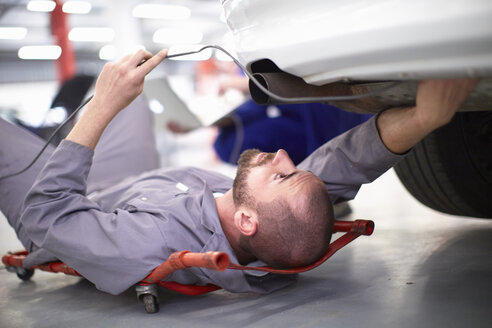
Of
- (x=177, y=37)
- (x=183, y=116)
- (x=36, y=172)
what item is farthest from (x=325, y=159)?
(x=177, y=37)

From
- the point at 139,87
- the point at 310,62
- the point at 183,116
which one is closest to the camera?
the point at 310,62

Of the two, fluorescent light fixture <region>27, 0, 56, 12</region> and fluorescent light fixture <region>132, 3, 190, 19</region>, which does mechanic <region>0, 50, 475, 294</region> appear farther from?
fluorescent light fixture <region>132, 3, 190, 19</region>

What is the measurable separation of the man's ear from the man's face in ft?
0.09

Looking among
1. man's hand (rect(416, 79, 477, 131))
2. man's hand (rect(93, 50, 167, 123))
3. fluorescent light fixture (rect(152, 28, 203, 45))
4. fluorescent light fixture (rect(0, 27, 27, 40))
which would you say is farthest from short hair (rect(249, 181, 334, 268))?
fluorescent light fixture (rect(152, 28, 203, 45))

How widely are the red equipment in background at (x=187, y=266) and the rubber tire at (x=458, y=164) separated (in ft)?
1.28

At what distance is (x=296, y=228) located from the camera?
1514 millimetres

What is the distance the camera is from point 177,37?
18172 millimetres

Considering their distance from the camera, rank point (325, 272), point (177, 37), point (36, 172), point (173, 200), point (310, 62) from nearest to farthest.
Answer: point (310, 62) < point (173, 200) < point (325, 272) < point (36, 172) < point (177, 37)

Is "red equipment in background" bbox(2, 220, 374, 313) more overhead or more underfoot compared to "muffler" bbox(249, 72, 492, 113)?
more underfoot

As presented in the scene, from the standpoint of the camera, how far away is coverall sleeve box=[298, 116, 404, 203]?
1580 mm

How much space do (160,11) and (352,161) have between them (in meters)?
12.5

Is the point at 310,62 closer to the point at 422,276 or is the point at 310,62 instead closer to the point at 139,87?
the point at 139,87

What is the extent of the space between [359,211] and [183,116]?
1148mm

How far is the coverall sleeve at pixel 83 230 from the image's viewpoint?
149cm
